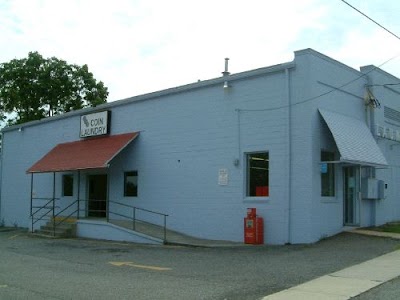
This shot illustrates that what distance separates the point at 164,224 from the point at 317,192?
6.36m

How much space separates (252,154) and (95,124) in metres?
9.38

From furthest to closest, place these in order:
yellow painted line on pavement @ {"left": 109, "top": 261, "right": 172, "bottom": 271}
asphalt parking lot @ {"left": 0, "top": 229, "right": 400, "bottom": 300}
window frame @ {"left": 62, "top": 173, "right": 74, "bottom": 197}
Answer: window frame @ {"left": 62, "top": 173, "right": 74, "bottom": 197}
yellow painted line on pavement @ {"left": 109, "top": 261, "right": 172, "bottom": 271}
asphalt parking lot @ {"left": 0, "top": 229, "right": 400, "bottom": 300}

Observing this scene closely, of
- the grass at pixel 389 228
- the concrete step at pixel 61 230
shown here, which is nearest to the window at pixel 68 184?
the concrete step at pixel 61 230

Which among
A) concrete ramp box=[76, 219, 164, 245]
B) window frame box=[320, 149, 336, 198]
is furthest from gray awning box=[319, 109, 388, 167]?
concrete ramp box=[76, 219, 164, 245]

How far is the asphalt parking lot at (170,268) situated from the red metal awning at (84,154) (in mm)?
4096

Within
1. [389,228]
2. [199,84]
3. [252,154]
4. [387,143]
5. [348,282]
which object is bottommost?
[348,282]

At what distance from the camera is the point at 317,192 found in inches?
647

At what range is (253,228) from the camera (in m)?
16.6

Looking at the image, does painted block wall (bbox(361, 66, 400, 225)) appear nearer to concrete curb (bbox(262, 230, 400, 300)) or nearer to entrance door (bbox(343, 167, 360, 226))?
entrance door (bbox(343, 167, 360, 226))

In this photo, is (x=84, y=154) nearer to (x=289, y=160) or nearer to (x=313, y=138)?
(x=289, y=160)

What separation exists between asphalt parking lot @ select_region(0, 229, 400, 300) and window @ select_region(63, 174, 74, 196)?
7103mm

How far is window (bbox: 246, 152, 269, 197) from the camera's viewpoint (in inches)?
682

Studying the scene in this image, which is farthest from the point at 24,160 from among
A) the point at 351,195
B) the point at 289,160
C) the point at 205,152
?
the point at 351,195

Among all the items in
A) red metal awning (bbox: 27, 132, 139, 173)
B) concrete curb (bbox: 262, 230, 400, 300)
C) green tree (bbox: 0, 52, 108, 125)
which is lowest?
concrete curb (bbox: 262, 230, 400, 300)
